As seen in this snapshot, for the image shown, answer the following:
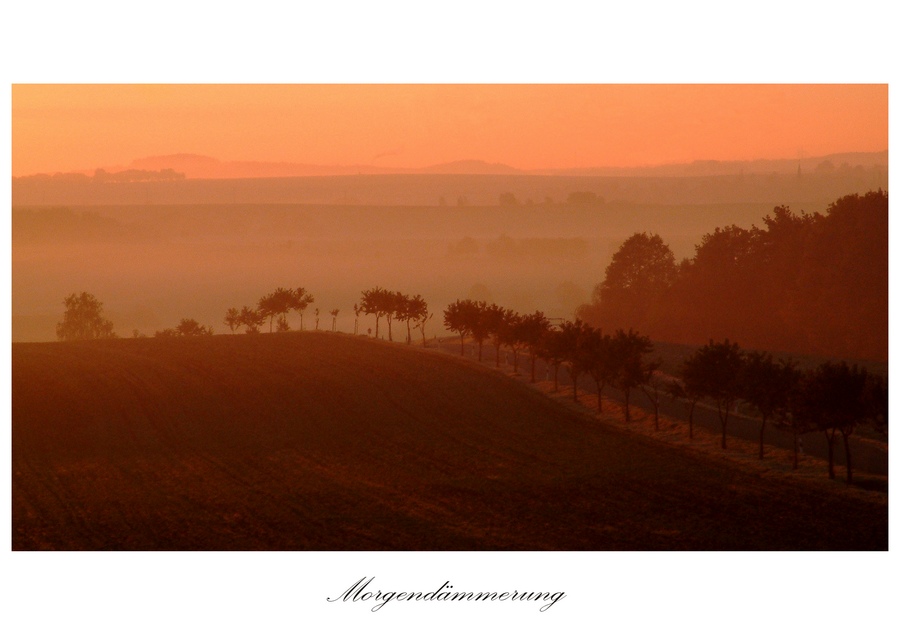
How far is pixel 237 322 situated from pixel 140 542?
9206 centimetres

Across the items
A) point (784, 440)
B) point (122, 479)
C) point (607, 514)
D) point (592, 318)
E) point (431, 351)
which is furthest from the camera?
point (592, 318)

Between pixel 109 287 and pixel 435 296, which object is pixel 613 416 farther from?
pixel 109 287

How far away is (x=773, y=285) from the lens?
92.0m

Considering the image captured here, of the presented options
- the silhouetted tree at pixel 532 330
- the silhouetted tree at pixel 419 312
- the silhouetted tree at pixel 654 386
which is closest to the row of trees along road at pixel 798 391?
the silhouetted tree at pixel 654 386

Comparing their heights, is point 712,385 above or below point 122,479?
above

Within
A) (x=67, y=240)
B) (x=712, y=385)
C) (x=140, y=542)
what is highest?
(x=67, y=240)

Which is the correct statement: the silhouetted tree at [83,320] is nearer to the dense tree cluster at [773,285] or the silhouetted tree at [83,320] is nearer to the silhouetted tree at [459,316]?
the silhouetted tree at [459,316]

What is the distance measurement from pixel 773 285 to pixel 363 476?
2496 inches

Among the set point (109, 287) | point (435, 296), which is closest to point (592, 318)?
point (435, 296)

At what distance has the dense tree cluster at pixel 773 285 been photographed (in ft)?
247

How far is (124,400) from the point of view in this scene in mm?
58938

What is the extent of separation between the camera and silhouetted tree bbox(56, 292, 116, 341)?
134 m

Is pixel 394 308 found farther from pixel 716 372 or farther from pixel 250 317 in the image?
pixel 716 372

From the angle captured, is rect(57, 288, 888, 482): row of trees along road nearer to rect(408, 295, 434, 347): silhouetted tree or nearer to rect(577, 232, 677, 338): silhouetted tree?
rect(408, 295, 434, 347): silhouetted tree
